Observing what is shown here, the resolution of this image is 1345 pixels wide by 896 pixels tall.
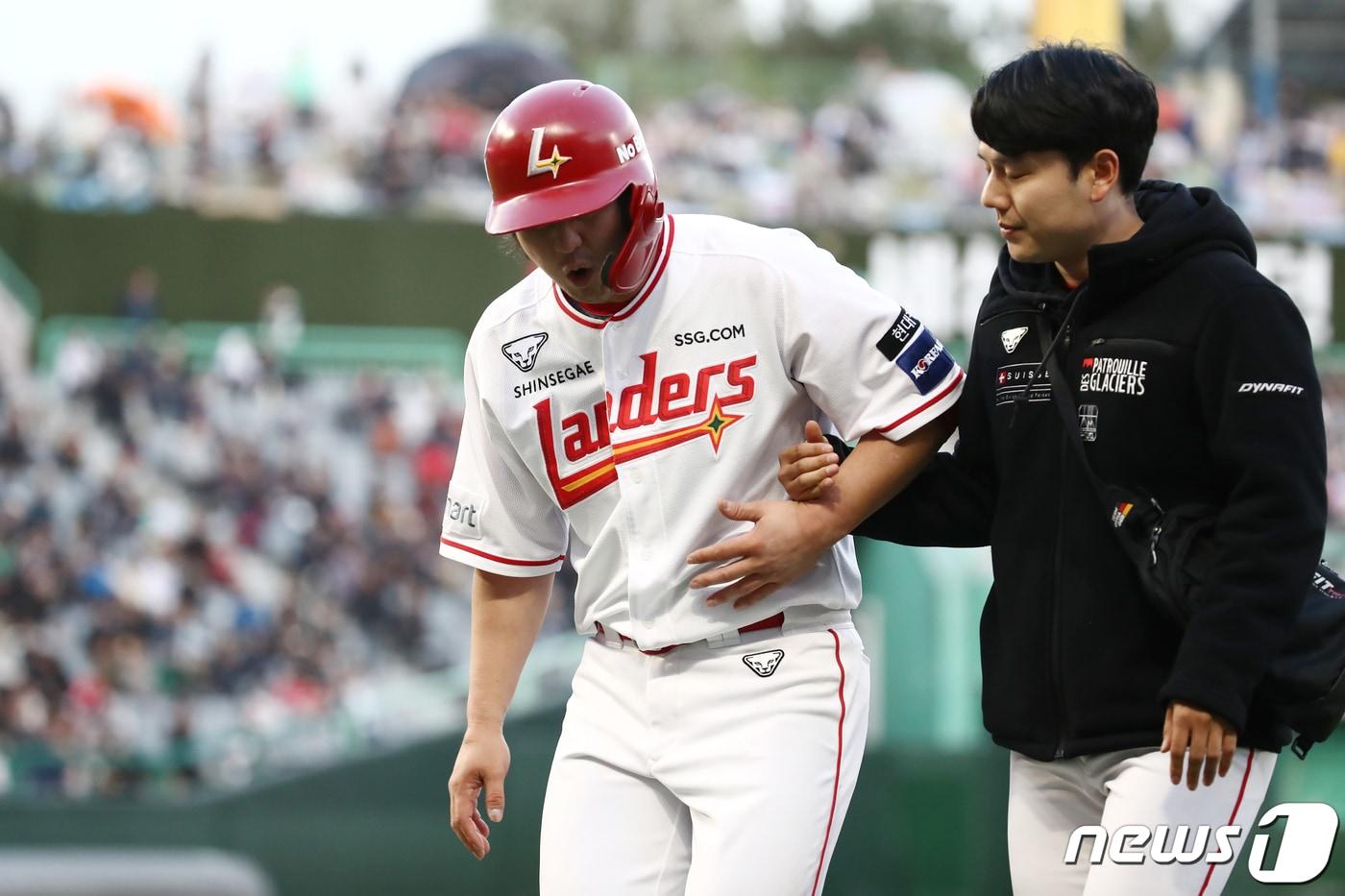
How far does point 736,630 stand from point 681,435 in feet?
1.25

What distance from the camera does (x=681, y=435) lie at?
3.10 meters

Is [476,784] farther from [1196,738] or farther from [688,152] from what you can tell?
[688,152]

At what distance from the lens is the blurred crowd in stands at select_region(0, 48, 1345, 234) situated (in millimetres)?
18672

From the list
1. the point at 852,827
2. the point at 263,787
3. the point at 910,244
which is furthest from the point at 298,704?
the point at 910,244

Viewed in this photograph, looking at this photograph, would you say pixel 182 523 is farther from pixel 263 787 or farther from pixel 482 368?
pixel 482 368

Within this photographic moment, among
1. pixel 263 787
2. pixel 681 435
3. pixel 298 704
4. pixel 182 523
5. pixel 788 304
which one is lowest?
pixel 298 704

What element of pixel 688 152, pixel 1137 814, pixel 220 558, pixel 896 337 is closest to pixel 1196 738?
pixel 1137 814

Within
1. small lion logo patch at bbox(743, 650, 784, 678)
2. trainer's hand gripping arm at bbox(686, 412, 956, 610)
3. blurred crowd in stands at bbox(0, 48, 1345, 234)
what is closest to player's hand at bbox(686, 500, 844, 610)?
trainer's hand gripping arm at bbox(686, 412, 956, 610)

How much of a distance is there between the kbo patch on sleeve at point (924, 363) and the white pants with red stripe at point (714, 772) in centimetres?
50

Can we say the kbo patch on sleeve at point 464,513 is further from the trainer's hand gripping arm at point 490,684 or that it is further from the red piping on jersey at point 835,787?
the red piping on jersey at point 835,787

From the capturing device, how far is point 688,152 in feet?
66.5

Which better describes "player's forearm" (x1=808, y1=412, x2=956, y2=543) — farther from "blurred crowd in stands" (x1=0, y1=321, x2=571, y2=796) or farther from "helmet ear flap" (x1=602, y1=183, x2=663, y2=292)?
"blurred crowd in stands" (x1=0, y1=321, x2=571, y2=796)

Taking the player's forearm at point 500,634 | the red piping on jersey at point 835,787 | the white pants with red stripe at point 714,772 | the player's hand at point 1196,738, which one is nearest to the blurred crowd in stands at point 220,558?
the player's forearm at point 500,634

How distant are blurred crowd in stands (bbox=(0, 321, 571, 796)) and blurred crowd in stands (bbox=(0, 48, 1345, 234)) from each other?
202cm
